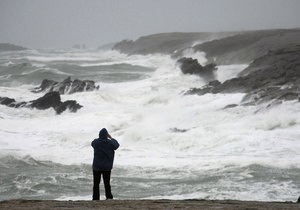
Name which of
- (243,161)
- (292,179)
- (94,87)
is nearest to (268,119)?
(243,161)

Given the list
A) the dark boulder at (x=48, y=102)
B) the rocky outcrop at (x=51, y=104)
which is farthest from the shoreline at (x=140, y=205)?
the dark boulder at (x=48, y=102)

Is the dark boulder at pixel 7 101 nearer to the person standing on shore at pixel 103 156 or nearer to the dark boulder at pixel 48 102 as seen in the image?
the dark boulder at pixel 48 102

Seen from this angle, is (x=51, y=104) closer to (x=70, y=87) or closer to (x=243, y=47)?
(x=70, y=87)

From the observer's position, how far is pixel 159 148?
54.7 ft

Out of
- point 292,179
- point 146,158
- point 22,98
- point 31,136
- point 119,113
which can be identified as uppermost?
point 22,98

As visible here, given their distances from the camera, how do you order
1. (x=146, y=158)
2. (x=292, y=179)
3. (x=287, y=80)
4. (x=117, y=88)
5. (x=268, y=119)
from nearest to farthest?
(x=292, y=179)
(x=146, y=158)
(x=268, y=119)
(x=287, y=80)
(x=117, y=88)

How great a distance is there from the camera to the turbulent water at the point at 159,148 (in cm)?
1142

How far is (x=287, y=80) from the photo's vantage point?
23.1 metres

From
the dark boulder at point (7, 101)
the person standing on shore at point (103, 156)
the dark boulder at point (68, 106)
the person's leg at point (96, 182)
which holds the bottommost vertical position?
the person's leg at point (96, 182)

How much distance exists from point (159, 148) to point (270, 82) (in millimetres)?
9161

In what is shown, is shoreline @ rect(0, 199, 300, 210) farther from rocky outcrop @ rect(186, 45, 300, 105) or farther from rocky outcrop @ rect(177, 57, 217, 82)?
rocky outcrop @ rect(177, 57, 217, 82)

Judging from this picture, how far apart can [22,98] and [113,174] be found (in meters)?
16.9

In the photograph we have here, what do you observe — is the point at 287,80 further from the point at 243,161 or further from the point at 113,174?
the point at 113,174

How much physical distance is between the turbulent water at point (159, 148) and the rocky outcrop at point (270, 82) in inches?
34.6
